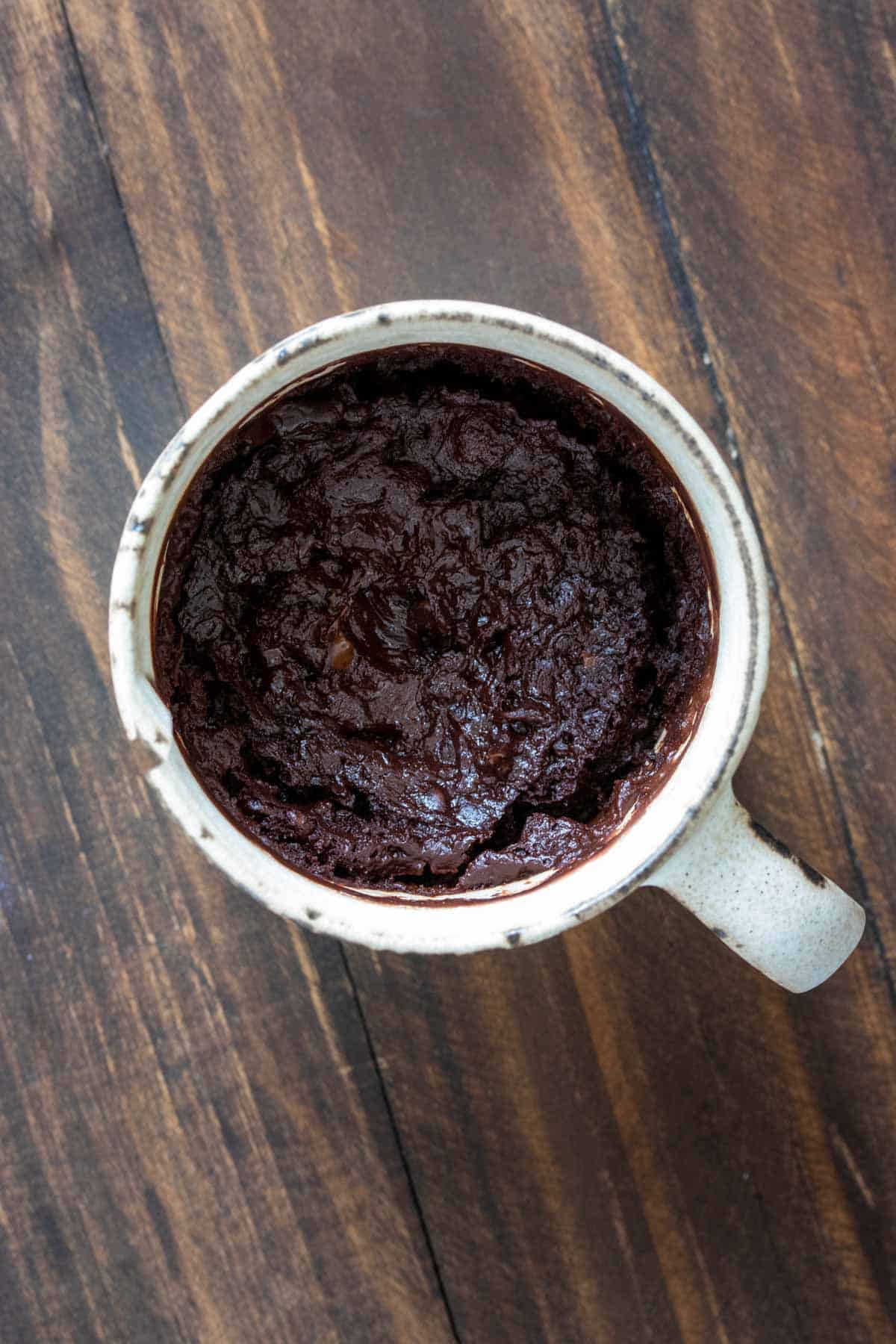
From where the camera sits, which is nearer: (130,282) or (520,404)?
(520,404)

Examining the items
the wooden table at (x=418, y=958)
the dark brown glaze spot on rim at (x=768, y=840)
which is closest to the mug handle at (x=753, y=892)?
the dark brown glaze spot on rim at (x=768, y=840)

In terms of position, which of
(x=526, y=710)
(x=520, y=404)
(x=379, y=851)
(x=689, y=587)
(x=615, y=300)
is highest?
(x=615, y=300)

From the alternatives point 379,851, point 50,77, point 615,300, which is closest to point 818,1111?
point 379,851

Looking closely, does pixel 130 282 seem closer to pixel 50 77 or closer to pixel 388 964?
pixel 50 77

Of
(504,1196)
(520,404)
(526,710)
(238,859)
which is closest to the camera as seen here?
Answer: (238,859)

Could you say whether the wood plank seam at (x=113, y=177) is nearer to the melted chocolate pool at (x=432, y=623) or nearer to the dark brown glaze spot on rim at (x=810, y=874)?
the melted chocolate pool at (x=432, y=623)

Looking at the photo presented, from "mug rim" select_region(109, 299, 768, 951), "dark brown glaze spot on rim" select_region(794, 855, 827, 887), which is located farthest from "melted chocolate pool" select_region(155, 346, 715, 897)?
"dark brown glaze spot on rim" select_region(794, 855, 827, 887)

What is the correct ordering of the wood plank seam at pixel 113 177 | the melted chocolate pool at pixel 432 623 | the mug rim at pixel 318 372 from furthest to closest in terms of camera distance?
the wood plank seam at pixel 113 177, the melted chocolate pool at pixel 432 623, the mug rim at pixel 318 372

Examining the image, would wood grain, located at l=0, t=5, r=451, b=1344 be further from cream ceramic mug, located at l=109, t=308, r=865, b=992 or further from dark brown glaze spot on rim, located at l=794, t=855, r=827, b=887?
dark brown glaze spot on rim, located at l=794, t=855, r=827, b=887
